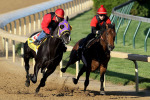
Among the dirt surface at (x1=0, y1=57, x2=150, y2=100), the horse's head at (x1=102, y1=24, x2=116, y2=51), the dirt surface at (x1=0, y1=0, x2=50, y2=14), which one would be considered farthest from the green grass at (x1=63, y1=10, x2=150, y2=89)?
the dirt surface at (x1=0, y1=0, x2=50, y2=14)

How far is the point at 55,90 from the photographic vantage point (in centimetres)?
856

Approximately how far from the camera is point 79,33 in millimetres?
17125

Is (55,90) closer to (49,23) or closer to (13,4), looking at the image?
(49,23)

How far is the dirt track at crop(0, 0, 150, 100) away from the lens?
7.65 metres

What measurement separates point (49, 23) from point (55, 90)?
140cm

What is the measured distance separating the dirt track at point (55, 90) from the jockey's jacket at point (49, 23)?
48.2 inches

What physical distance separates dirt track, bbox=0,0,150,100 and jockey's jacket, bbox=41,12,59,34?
4.01ft

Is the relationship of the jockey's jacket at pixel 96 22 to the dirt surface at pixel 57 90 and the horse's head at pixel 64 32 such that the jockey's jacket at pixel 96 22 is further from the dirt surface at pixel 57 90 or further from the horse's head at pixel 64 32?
the dirt surface at pixel 57 90

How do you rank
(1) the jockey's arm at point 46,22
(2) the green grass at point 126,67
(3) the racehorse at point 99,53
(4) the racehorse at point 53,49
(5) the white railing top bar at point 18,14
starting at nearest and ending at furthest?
(4) the racehorse at point 53,49 < (3) the racehorse at point 99,53 < (1) the jockey's arm at point 46,22 < (2) the green grass at point 126,67 < (5) the white railing top bar at point 18,14

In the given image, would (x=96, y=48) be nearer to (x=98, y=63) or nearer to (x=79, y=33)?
(x=98, y=63)

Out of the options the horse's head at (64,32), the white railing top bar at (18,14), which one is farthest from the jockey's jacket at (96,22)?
the white railing top bar at (18,14)

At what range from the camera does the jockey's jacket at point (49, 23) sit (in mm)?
8062

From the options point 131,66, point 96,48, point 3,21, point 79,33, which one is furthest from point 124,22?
point 96,48

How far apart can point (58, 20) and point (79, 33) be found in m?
9.35
